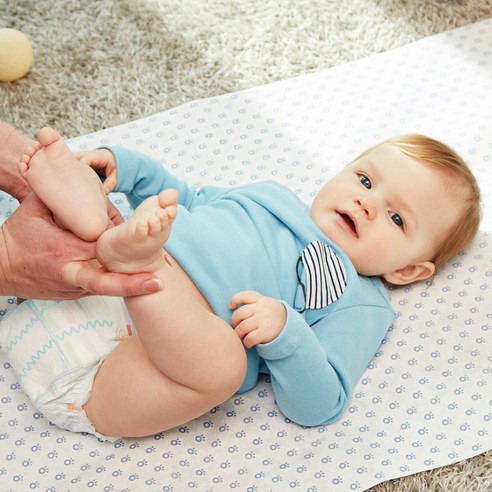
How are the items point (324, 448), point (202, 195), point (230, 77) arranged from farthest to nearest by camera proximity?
1. point (230, 77)
2. point (202, 195)
3. point (324, 448)

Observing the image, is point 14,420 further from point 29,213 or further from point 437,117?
point 437,117

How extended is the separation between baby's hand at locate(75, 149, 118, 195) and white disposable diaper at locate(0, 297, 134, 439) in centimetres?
21

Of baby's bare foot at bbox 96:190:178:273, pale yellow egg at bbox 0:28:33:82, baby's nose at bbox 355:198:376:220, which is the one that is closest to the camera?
baby's bare foot at bbox 96:190:178:273

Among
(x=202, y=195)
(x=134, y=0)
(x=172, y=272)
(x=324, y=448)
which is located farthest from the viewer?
(x=134, y=0)

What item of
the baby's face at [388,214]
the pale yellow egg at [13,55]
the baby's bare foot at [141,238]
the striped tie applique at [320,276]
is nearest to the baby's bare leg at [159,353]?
the baby's bare foot at [141,238]

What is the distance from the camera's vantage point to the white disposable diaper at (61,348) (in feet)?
3.67

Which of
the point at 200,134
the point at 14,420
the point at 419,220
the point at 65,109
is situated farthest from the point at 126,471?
the point at 65,109

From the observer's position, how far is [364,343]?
1.22 meters

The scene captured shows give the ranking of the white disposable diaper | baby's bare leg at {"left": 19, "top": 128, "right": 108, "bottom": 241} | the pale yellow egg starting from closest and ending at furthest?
baby's bare leg at {"left": 19, "top": 128, "right": 108, "bottom": 241}, the white disposable diaper, the pale yellow egg

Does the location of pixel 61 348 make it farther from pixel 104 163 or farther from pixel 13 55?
pixel 13 55

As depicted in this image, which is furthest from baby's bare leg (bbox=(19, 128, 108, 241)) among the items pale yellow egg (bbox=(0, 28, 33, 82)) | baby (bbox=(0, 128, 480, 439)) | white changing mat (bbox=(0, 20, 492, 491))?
pale yellow egg (bbox=(0, 28, 33, 82))

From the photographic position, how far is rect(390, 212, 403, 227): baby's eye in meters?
1.29

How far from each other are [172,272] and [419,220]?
18.1 inches

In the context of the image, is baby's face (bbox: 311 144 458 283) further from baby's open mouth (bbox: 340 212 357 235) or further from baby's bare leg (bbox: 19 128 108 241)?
baby's bare leg (bbox: 19 128 108 241)
